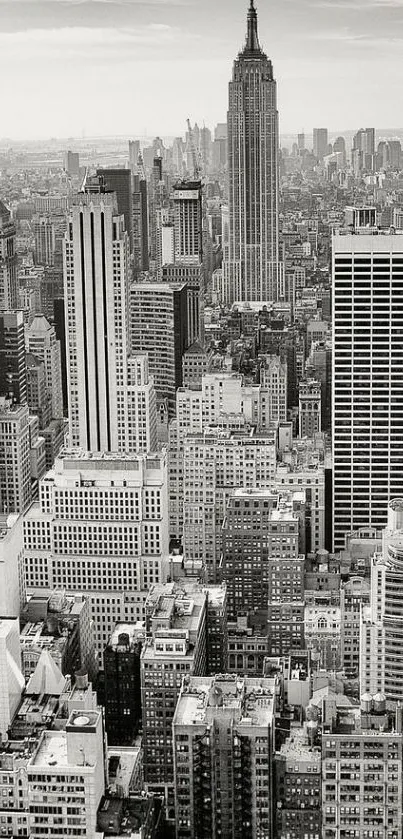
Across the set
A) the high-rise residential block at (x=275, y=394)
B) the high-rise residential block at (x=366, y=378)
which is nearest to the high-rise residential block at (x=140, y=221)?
the high-rise residential block at (x=275, y=394)

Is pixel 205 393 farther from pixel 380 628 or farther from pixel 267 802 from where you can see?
pixel 267 802

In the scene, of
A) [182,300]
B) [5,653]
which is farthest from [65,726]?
[182,300]

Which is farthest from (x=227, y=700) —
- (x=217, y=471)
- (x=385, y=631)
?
(x=217, y=471)

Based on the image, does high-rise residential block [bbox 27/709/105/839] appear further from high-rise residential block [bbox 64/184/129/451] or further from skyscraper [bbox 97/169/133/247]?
skyscraper [bbox 97/169/133/247]

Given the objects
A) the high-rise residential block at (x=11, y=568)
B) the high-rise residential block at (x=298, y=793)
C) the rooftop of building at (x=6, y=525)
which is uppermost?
the rooftop of building at (x=6, y=525)

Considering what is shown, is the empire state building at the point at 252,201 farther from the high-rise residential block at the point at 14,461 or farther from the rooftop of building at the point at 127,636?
the rooftop of building at the point at 127,636

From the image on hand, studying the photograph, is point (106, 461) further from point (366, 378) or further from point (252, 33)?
point (252, 33)
